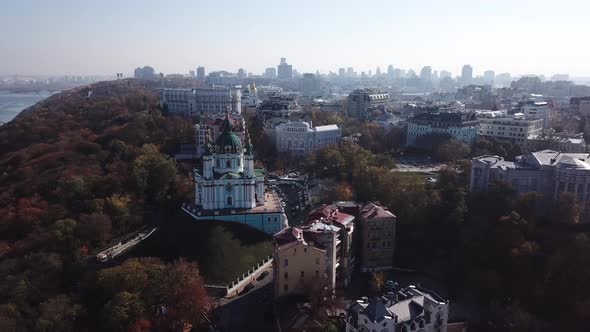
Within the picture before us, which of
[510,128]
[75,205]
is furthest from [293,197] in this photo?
[510,128]

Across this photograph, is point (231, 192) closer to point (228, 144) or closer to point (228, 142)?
point (228, 144)

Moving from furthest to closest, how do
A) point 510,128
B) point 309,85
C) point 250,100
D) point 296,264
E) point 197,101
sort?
point 309,85, point 250,100, point 197,101, point 510,128, point 296,264

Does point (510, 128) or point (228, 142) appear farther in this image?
point (510, 128)

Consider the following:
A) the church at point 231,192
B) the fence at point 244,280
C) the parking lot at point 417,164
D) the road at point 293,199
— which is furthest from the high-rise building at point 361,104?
the fence at point 244,280

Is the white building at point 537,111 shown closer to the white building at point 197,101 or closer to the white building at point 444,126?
the white building at point 444,126

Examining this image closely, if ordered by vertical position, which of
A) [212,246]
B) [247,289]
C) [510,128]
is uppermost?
[510,128]

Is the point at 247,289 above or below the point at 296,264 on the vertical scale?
below

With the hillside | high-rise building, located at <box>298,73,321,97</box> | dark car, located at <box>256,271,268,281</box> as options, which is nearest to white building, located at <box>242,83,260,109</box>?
the hillside
